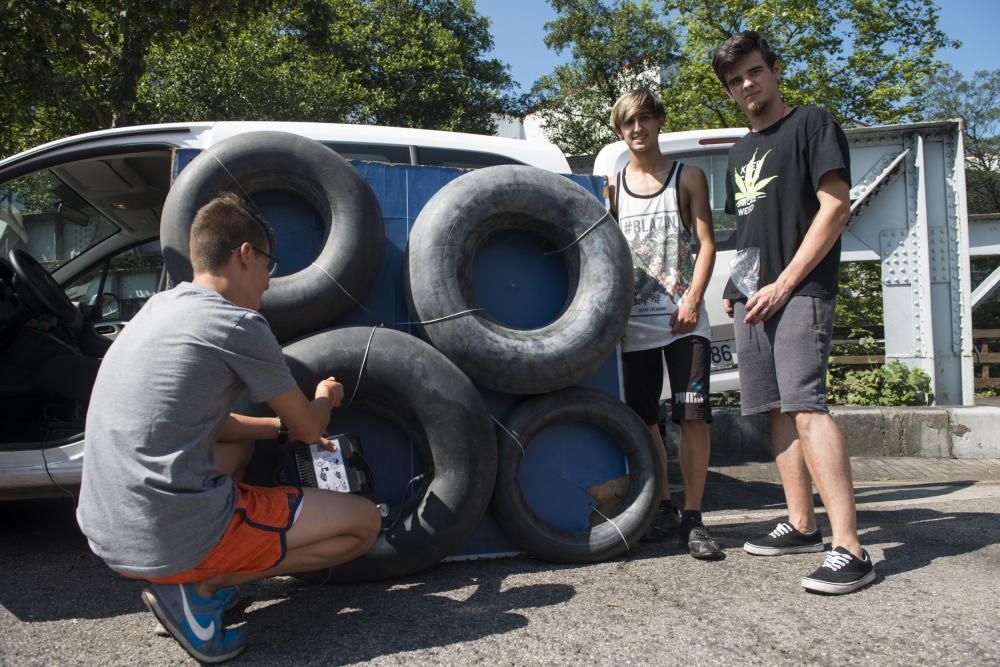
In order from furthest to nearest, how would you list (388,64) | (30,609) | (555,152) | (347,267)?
(388,64), (555,152), (347,267), (30,609)

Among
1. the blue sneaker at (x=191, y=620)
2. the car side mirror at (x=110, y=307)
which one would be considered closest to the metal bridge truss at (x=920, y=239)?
the car side mirror at (x=110, y=307)

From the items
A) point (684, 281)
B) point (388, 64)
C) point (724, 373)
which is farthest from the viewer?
point (388, 64)

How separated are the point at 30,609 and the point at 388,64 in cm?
2269

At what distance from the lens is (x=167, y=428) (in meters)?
2.15

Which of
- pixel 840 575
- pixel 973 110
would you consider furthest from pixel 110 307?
pixel 973 110

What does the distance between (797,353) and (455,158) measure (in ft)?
7.76

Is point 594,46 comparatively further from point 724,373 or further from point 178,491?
point 178,491

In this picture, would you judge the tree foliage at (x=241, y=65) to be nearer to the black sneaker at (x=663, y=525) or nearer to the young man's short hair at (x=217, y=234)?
the young man's short hair at (x=217, y=234)

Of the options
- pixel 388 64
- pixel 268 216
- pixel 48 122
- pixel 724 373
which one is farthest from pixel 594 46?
pixel 268 216

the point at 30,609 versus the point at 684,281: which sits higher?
the point at 684,281

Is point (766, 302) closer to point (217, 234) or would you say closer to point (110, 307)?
point (217, 234)

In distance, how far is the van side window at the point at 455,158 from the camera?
4.51 meters

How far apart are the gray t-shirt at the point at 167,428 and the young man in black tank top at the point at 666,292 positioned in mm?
1865

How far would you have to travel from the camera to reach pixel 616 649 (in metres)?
2.28
